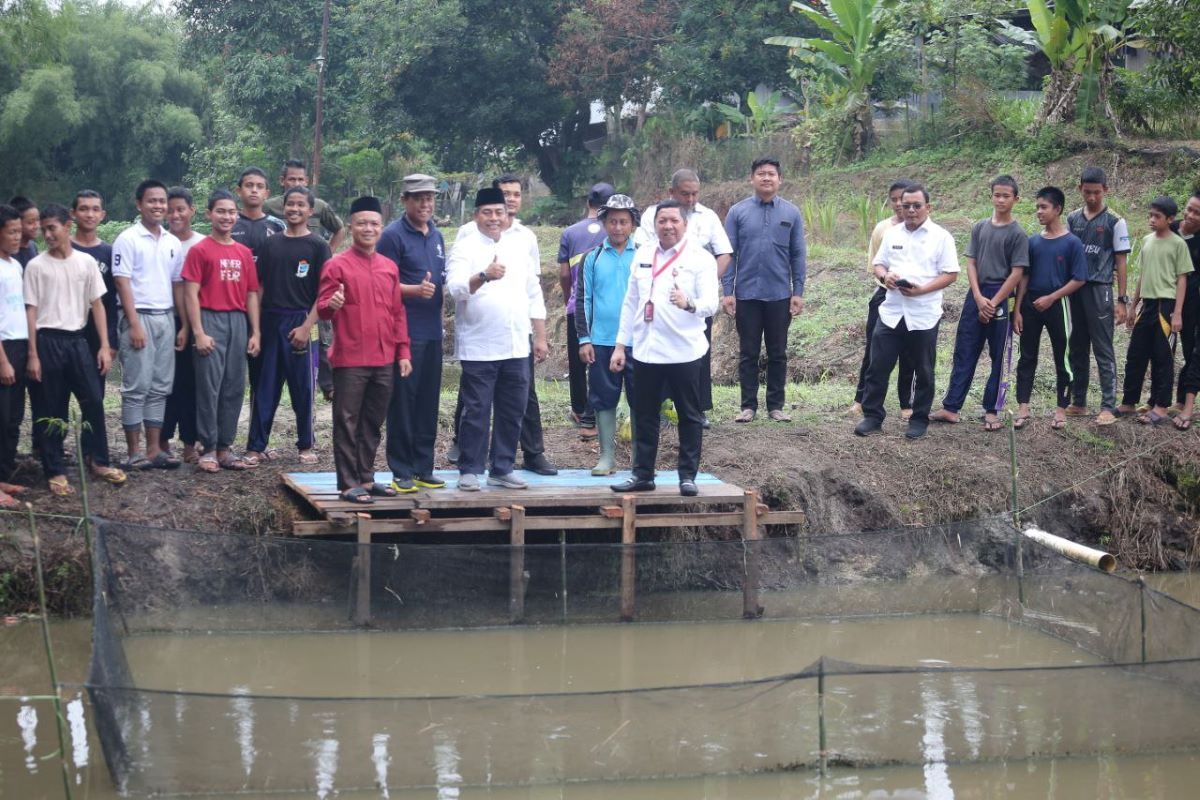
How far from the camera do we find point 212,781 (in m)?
5.15

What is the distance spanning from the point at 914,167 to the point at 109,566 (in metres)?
15.6

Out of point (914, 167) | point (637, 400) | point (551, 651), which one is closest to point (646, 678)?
point (551, 651)

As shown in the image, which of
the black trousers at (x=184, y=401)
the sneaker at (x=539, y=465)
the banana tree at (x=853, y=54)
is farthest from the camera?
the banana tree at (x=853, y=54)

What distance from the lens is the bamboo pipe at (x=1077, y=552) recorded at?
7.67 meters

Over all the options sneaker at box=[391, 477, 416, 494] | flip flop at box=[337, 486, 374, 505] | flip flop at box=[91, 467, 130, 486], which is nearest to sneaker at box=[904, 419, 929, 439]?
sneaker at box=[391, 477, 416, 494]

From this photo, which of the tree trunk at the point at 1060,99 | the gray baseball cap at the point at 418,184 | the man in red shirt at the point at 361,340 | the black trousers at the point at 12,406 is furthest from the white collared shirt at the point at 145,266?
the tree trunk at the point at 1060,99

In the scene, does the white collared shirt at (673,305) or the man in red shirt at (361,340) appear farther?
the white collared shirt at (673,305)

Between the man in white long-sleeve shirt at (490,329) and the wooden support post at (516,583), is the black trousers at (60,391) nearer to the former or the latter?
the man in white long-sleeve shirt at (490,329)

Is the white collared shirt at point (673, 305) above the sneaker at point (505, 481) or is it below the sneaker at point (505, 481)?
above

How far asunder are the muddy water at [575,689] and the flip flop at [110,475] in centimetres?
103

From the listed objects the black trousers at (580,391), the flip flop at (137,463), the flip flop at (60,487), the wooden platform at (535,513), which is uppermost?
the black trousers at (580,391)

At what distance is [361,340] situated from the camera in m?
7.65

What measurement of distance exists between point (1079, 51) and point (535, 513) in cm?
1310

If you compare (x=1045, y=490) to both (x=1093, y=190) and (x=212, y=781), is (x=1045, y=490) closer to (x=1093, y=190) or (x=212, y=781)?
(x=1093, y=190)
